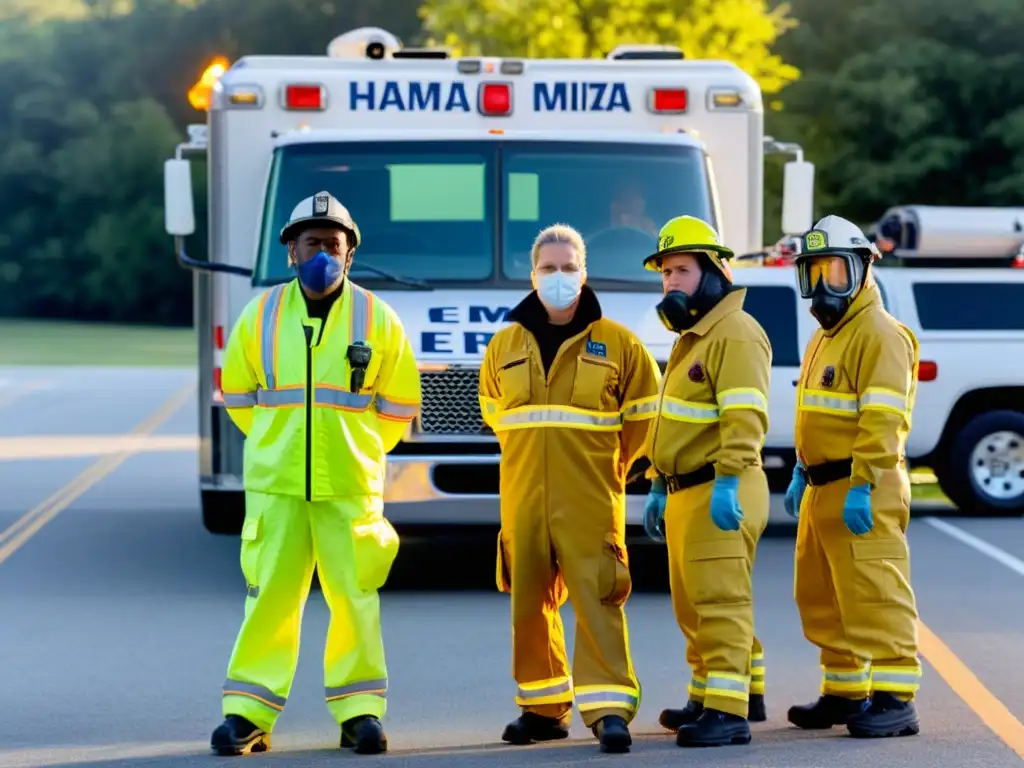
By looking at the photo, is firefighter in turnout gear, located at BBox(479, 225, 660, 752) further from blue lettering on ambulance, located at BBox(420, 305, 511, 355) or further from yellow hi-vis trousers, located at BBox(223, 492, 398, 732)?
blue lettering on ambulance, located at BBox(420, 305, 511, 355)

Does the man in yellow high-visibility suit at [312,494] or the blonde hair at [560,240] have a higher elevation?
the blonde hair at [560,240]

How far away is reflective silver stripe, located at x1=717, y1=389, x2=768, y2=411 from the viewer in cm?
693

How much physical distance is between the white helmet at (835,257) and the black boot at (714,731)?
151cm

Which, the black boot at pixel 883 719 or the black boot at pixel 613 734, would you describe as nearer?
the black boot at pixel 613 734

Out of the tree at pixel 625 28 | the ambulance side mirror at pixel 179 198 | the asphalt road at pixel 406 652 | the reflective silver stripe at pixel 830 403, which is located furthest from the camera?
the tree at pixel 625 28

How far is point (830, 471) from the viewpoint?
734 cm

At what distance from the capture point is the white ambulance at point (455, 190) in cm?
1030

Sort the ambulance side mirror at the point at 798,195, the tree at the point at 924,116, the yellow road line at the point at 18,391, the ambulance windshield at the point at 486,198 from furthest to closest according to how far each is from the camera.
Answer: the tree at the point at 924,116 → the yellow road line at the point at 18,391 → the ambulance side mirror at the point at 798,195 → the ambulance windshield at the point at 486,198

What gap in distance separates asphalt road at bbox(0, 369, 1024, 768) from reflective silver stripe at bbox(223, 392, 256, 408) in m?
1.17

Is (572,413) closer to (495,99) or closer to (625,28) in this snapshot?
(495,99)

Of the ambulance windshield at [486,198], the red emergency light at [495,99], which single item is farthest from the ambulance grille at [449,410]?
the red emergency light at [495,99]

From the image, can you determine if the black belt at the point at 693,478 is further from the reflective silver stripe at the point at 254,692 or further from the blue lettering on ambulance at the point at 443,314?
the blue lettering on ambulance at the point at 443,314

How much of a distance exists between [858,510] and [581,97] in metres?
4.94

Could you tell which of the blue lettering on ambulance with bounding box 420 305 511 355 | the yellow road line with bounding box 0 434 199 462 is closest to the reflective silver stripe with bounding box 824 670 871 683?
the blue lettering on ambulance with bounding box 420 305 511 355
